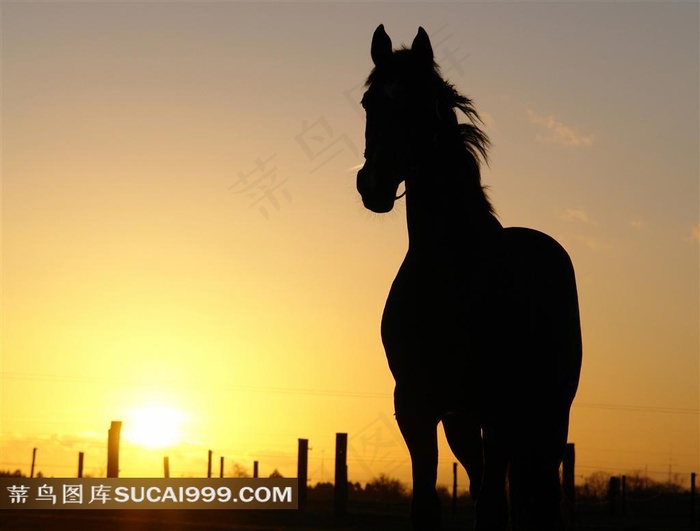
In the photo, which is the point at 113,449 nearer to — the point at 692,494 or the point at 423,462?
the point at 423,462

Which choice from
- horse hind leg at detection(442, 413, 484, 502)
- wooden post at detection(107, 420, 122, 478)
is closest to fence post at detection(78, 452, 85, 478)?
wooden post at detection(107, 420, 122, 478)

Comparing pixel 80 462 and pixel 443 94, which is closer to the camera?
pixel 443 94

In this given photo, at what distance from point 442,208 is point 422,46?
104 centimetres

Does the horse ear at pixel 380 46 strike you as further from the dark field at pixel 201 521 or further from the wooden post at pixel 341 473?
the wooden post at pixel 341 473

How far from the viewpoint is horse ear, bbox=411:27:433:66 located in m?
6.28

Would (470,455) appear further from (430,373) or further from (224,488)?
(224,488)

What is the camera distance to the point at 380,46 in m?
6.48

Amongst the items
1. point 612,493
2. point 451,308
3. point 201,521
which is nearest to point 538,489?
point 451,308

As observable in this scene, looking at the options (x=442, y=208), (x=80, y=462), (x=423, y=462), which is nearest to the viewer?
(x=423, y=462)

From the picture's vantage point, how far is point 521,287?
6395 millimetres

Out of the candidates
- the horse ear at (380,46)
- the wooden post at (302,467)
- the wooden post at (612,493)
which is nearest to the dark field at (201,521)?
the wooden post at (302,467)

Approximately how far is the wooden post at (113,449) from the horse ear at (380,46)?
14.8m

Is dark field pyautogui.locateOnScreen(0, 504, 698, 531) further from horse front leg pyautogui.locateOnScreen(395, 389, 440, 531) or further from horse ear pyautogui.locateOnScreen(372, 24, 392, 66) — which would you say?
horse ear pyautogui.locateOnScreen(372, 24, 392, 66)

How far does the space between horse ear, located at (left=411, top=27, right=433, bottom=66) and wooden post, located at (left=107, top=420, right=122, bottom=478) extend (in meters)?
15.1
